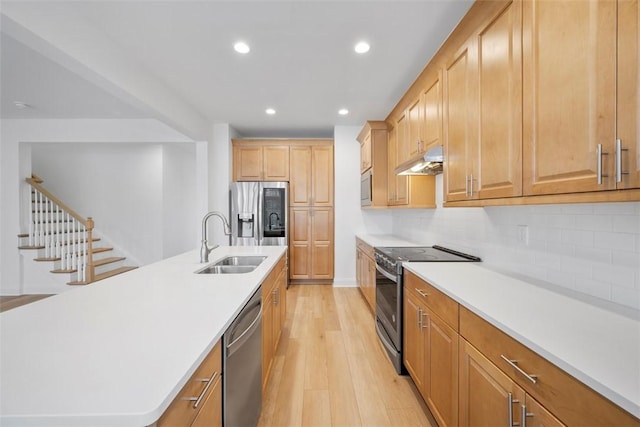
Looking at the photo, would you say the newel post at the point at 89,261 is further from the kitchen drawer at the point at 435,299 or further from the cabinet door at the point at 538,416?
the cabinet door at the point at 538,416

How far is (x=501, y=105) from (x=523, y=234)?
80 centimetres

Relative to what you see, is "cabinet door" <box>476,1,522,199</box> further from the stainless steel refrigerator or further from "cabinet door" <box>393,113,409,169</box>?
the stainless steel refrigerator

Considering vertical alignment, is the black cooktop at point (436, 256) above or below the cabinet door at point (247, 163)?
below

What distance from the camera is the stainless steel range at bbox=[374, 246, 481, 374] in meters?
2.06

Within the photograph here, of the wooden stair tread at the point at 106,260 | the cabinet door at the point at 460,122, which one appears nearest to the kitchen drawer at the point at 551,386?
the cabinet door at the point at 460,122

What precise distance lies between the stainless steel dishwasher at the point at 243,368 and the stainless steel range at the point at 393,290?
43.2 inches

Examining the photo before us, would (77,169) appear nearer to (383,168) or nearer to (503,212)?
(383,168)

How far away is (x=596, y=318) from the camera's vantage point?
0.98 meters

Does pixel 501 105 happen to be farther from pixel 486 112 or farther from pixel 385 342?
pixel 385 342

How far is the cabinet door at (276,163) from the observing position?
4.51 meters

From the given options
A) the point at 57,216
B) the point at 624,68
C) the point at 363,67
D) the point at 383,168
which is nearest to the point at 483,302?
the point at 624,68

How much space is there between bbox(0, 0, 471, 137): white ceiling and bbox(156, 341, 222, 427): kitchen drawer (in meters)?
2.12

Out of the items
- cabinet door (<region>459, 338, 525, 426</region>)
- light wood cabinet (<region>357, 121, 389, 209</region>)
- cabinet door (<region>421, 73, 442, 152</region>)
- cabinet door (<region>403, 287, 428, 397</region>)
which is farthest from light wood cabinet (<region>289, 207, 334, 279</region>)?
cabinet door (<region>459, 338, 525, 426</region>)

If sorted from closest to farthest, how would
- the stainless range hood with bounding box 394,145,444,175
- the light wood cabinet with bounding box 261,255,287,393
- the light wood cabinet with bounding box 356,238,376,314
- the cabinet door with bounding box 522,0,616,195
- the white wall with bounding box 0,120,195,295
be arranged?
the cabinet door with bounding box 522,0,616,195
the light wood cabinet with bounding box 261,255,287,393
the stainless range hood with bounding box 394,145,444,175
the light wood cabinet with bounding box 356,238,376,314
the white wall with bounding box 0,120,195,295
